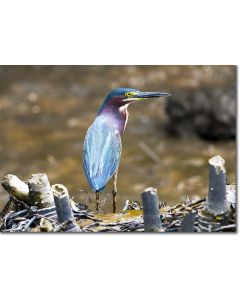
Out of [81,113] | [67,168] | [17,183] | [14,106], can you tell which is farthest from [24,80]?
[17,183]

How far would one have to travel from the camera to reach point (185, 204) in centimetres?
339

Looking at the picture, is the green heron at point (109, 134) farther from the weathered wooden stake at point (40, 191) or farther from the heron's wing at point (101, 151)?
the weathered wooden stake at point (40, 191)

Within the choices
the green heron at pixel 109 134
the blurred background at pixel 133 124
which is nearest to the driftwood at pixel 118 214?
the green heron at pixel 109 134

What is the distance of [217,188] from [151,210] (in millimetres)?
274

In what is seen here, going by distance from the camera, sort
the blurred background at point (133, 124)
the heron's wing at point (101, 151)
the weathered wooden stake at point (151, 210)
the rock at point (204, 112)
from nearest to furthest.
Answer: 1. the weathered wooden stake at point (151, 210)
2. the heron's wing at point (101, 151)
3. the blurred background at point (133, 124)
4. the rock at point (204, 112)

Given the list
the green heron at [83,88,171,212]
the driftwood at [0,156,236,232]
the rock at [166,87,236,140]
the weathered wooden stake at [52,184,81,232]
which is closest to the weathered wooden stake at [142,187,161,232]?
the driftwood at [0,156,236,232]

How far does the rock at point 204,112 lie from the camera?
24.9 feet

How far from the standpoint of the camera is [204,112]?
7.68 meters

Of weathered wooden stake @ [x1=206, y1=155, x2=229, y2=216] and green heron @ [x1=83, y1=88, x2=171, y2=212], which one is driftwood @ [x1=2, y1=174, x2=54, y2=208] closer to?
green heron @ [x1=83, y1=88, x2=171, y2=212]

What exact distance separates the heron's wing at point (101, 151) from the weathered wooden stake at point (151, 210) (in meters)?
0.19

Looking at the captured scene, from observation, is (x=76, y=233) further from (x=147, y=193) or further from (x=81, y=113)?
(x=81, y=113)

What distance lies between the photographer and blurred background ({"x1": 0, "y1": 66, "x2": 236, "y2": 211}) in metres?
7.33

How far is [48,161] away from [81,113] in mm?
732

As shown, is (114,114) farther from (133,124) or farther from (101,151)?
(133,124)
